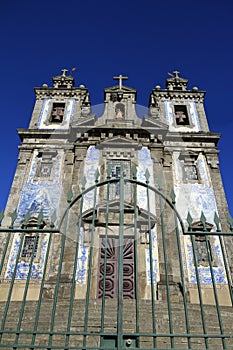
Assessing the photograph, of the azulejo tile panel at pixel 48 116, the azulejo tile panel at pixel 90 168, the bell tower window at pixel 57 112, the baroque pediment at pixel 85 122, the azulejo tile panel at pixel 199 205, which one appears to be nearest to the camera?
the azulejo tile panel at pixel 199 205

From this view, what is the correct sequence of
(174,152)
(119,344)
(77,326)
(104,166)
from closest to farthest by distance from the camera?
(119,344) < (77,326) < (104,166) < (174,152)

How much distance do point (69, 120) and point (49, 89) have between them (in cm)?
363

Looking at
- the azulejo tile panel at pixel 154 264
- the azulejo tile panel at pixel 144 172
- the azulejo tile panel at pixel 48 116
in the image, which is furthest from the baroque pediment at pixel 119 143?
the azulejo tile panel at pixel 154 264

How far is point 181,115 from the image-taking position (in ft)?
60.2

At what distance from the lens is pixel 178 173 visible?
47.9 ft

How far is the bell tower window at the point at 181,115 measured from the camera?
17.9 m

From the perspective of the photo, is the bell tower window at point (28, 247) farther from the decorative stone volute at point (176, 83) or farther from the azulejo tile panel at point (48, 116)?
the decorative stone volute at point (176, 83)

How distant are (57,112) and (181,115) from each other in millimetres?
8089

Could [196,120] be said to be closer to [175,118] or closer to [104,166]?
[175,118]

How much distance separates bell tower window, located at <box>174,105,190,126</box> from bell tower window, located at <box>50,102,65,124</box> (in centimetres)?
741

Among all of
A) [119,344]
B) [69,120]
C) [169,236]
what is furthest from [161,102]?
[119,344]

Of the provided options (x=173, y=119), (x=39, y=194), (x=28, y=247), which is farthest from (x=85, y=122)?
A: (x=28, y=247)

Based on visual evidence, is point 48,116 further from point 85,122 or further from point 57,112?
point 85,122

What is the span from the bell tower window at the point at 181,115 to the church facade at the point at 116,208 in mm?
66
